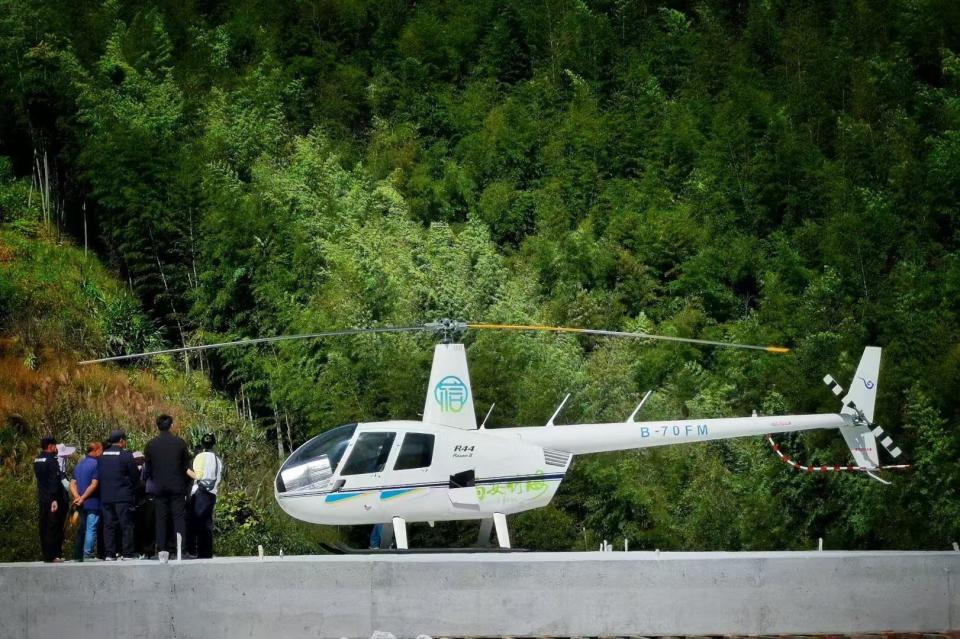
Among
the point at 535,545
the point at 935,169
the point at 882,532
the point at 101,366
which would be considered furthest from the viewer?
the point at 935,169

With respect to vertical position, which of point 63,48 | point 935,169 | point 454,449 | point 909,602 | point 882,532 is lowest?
point 882,532

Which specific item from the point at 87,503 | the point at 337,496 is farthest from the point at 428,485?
the point at 87,503

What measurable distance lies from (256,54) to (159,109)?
1337cm

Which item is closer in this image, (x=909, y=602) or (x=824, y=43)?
(x=909, y=602)

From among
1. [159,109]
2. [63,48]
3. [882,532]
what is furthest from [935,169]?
[63,48]

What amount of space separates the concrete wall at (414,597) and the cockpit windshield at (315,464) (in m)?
4.40

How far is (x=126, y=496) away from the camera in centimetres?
1315

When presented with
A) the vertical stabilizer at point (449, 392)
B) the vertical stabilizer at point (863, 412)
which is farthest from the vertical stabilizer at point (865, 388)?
the vertical stabilizer at point (449, 392)

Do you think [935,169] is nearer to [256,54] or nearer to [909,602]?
[256,54]

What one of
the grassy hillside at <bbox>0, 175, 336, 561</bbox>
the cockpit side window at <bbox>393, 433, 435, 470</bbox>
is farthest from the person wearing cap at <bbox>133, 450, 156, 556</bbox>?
the grassy hillside at <bbox>0, 175, 336, 561</bbox>

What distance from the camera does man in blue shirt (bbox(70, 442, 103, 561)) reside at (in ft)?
43.6

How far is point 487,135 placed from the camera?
49719mm

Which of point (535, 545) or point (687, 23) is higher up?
point (687, 23)

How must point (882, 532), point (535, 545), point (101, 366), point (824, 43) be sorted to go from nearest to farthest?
point (535, 545) → point (882, 532) → point (101, 366) → point (824, 43)
